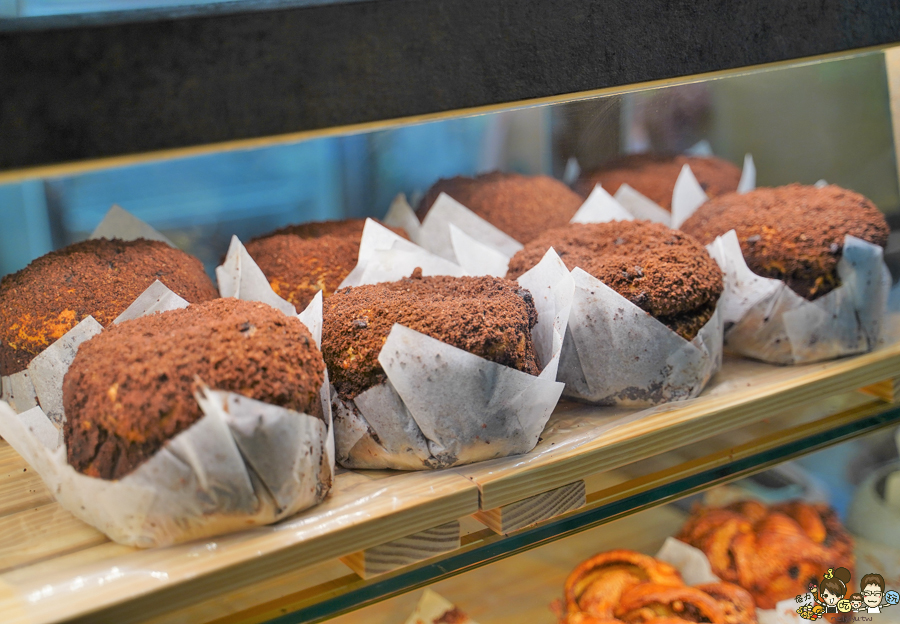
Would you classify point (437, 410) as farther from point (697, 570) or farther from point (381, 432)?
point (697, 570)

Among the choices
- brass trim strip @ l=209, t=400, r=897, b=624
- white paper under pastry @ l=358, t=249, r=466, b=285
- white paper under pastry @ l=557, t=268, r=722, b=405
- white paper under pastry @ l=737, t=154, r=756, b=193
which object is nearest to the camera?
brass trim strip @ l=209, t=400, r=897, b=624

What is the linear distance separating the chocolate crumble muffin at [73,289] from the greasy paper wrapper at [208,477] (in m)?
0.16

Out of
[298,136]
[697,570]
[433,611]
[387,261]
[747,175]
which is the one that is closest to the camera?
[298,136]

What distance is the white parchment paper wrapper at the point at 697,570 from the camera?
1.32m

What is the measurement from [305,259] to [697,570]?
99cm

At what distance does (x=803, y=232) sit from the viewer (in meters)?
1.16

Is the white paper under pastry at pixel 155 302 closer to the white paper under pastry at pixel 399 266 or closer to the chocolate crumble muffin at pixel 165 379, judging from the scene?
the chocolate crumble muffin at pixel 165 379

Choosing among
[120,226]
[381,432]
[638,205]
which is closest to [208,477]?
[381,432]

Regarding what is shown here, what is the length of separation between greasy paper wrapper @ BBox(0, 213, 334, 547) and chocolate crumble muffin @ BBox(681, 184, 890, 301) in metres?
0.83

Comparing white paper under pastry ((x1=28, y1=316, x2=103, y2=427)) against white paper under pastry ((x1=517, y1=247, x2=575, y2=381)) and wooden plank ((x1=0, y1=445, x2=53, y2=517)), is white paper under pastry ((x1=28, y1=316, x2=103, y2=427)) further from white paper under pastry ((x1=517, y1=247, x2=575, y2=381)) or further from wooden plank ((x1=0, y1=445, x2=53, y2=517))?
white paper under pastry ((x1=517, y1=247, x2=575, y2=381))

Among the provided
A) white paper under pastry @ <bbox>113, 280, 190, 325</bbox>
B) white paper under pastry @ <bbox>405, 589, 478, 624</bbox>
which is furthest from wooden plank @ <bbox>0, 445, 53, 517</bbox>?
white paper under pastry @ <bbox>405, 589, 478, 624</bbox>

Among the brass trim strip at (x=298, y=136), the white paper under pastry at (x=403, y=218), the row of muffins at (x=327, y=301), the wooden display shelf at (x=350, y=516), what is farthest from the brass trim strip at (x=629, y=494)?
the white paper under pastry at (x=403, y=218)

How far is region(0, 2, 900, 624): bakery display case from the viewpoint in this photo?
0.66m

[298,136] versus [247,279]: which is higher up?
[298,136]
